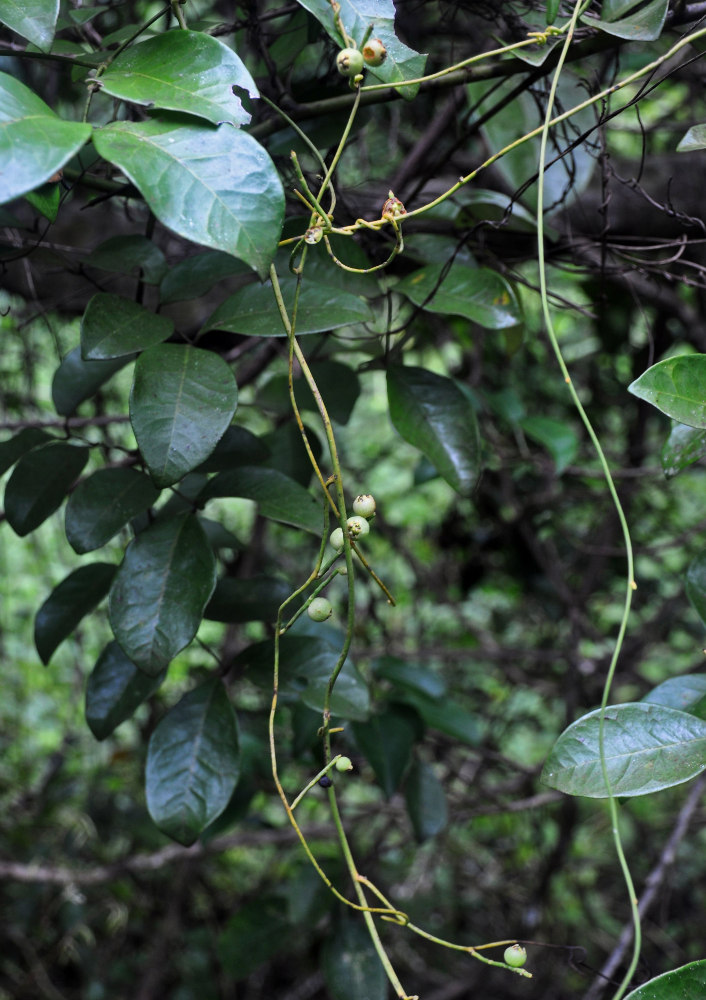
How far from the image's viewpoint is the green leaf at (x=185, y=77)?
42 centimetres

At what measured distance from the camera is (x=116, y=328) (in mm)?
525

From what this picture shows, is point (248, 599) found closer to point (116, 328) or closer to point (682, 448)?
point (116, 328)

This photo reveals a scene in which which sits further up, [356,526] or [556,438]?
[356,526]

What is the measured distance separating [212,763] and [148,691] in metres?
0.08

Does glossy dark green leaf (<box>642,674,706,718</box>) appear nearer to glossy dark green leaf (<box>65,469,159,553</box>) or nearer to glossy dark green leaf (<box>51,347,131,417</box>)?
glossy dark green leaf (<box>65,469,159,553</box>)

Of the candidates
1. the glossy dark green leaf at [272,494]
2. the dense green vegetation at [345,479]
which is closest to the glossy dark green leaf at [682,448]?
the dense green vegetation at [345,479]

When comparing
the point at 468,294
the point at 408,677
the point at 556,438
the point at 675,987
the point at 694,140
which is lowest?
the point at 408,677

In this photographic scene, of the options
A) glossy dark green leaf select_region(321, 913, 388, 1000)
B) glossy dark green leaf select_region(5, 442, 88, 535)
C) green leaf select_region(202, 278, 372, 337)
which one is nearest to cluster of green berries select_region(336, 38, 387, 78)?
green leaf select_region(202, 278, 372, 337)

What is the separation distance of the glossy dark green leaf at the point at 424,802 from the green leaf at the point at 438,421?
1.90 ft

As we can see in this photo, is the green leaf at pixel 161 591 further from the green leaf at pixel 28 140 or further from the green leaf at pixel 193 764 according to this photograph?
the green leaf at pixel 28 140

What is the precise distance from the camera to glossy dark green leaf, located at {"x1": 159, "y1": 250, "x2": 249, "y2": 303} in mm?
619

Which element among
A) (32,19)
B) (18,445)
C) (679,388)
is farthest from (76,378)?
(679,388)

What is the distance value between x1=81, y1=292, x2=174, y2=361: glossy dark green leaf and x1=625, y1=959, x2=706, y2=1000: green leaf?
48cm

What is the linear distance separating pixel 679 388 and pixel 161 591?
36 cm
